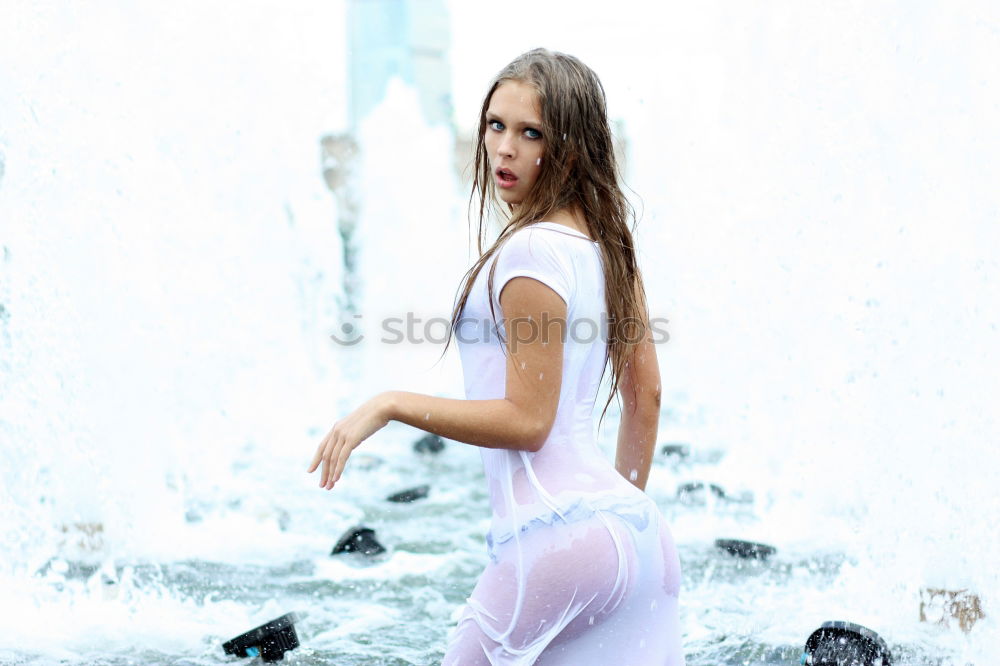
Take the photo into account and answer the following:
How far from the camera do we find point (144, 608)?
4.74m

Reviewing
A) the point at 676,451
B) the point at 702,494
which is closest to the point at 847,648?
the point at 702,494

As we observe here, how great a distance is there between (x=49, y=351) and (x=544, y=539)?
489cm

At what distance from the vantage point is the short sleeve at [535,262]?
6.19ft

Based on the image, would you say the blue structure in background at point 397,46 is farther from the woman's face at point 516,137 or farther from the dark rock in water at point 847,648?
the woman's face at point 516,137

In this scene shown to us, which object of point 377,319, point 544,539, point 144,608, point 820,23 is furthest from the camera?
point 377,319

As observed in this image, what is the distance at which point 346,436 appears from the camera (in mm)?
1815

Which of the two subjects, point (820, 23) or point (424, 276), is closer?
point (820, 23)

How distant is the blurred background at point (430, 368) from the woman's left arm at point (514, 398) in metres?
1.13

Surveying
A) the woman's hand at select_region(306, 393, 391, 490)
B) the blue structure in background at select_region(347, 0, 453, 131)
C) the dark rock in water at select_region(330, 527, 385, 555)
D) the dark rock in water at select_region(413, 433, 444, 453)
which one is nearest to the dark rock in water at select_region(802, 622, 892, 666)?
the woman's hand at select_region(306, 393, 391, 490)

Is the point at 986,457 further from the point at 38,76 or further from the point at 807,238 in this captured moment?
the point at 38,76

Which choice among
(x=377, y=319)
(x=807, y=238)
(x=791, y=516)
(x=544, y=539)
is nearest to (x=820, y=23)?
(x=807, y=238)

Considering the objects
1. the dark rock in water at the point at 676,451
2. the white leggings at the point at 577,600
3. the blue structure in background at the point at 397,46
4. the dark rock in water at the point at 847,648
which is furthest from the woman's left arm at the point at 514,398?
the blue structure in background at the point at 397,46

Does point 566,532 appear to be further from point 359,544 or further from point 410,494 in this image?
point 410,494

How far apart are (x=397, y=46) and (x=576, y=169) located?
16027 centimetres
